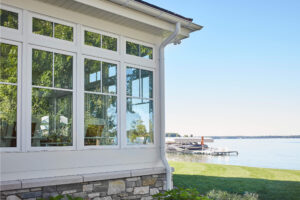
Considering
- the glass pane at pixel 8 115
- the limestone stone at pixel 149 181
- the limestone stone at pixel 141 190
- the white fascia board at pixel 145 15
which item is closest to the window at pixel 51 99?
the glass pane at pixel 8 115

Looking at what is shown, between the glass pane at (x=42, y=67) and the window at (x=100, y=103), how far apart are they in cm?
58

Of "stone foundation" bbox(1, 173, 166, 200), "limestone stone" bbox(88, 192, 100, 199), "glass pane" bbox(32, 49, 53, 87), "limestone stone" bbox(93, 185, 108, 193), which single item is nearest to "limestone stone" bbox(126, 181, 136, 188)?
"stone foundation" bbox(1, 173, 166, 200)

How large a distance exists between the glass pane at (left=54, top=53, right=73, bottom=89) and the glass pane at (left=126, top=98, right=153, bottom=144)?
1.17 m

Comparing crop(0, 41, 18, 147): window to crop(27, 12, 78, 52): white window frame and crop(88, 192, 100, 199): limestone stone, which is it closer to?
crop(27, 12, 78, 52): white window frame

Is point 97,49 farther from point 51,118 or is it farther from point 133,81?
point 51,118

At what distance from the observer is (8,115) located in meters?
3.99

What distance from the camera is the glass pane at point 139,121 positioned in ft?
17.6

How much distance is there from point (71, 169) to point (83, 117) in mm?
777

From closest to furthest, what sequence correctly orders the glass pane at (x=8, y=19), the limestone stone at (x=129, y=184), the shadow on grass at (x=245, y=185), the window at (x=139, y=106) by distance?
the glass pane at (x=8, y=19) → the limestone stone at (x=129, y=184) → the window at (x=139, y=106) → the shadow on grass at (x=245, y=185)

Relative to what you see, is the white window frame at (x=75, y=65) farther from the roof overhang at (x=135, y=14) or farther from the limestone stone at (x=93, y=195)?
the limestone stone at (x=93, y=195)

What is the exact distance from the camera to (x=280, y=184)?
430 inches

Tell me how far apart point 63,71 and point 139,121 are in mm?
1650

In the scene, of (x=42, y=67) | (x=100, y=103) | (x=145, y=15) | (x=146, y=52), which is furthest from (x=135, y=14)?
(x=42, y=67)

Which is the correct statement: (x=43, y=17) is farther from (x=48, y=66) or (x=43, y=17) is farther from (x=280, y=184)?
(x=280, y=184)
